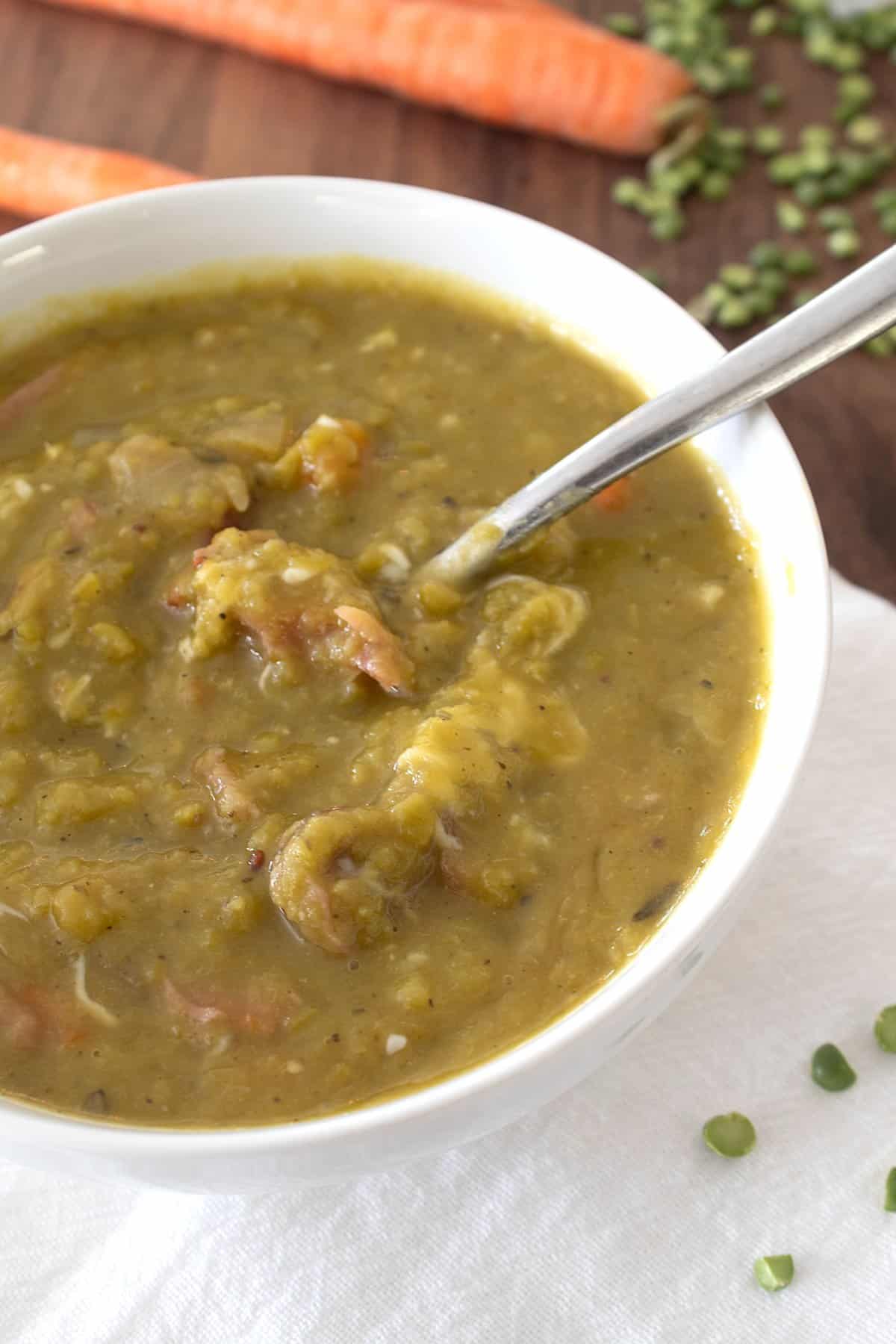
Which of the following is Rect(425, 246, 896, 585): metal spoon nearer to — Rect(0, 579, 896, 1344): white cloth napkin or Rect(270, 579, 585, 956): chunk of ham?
Rect(270, 579, 585, 956): chunk of ham

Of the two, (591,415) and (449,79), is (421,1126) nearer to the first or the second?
(591,415)

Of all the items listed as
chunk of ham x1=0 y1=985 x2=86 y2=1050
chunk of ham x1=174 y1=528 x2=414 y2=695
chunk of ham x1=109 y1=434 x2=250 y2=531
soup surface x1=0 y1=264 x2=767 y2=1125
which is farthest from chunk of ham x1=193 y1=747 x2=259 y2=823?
chunk of ham x1=109 y1=434 x2=250 y2=531

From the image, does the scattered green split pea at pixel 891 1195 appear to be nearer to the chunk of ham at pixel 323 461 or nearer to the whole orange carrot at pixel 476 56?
the chunk of ham at pixel 323 461

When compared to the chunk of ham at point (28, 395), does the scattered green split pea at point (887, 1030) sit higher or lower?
higher

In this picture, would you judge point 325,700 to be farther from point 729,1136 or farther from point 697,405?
point 729,1136

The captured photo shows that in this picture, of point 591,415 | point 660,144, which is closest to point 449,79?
point 660,144

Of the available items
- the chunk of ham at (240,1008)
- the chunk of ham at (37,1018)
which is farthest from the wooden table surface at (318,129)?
the chunk of ham at (37,1018)
